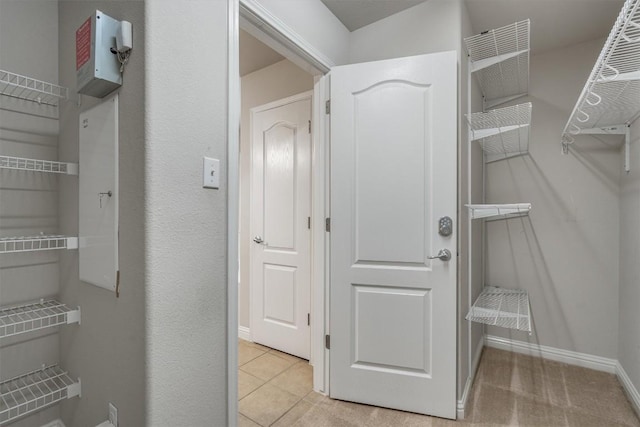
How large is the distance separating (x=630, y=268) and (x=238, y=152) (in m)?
2.55

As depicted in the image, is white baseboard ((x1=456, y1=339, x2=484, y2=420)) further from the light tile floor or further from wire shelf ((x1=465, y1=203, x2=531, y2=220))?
wire shelf ((x1=465, y1=203, x2=531, y2=220))

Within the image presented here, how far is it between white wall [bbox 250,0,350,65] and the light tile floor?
219cm

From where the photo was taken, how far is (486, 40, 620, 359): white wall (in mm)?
2357

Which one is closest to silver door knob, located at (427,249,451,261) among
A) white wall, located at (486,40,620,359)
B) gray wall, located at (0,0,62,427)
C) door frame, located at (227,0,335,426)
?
door frame, located at (227,0,335,426)

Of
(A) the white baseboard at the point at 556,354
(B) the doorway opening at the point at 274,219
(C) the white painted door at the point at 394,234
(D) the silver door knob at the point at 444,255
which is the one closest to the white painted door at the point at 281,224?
(B) the doorway opening at the point at 274,219

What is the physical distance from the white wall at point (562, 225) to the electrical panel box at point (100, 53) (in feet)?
9.25

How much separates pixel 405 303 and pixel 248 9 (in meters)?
1.74

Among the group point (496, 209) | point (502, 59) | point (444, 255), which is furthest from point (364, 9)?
point (444, 255)

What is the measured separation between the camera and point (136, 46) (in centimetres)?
110

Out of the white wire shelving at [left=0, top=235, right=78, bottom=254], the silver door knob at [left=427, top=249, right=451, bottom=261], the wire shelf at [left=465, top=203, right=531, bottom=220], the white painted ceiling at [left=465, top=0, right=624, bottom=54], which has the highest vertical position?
the white painted ceiling at [left=465, top=0, right=624, bottom=54]

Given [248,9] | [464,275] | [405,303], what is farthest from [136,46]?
[464,275]

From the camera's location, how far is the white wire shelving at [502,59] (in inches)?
68.6

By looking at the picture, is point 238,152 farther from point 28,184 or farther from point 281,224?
point 281,224

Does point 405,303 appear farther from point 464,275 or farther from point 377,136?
point 377,136
